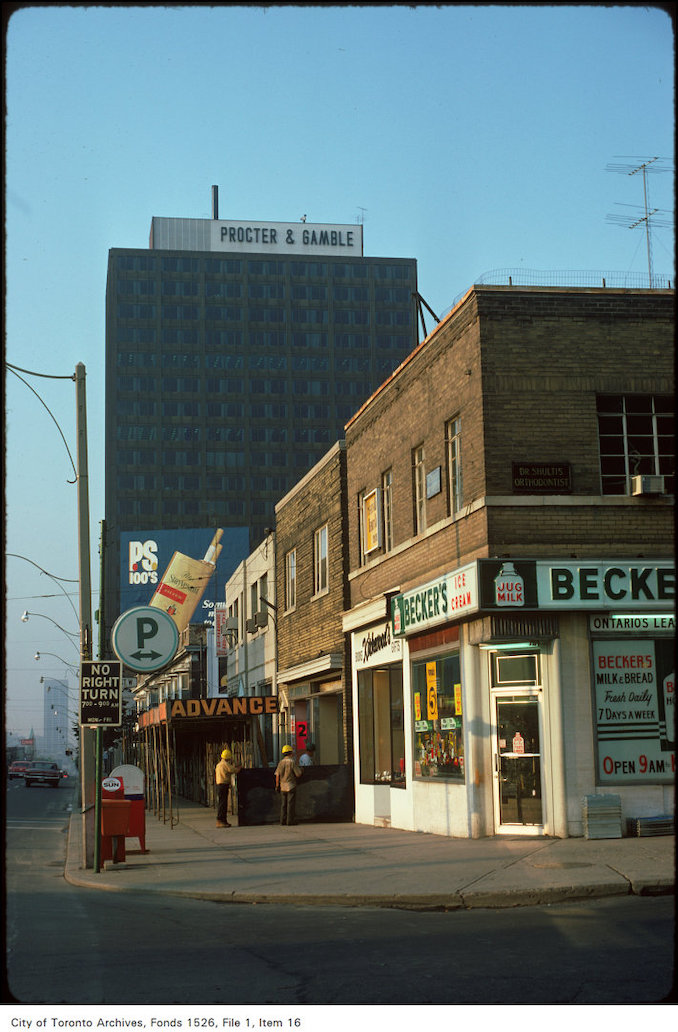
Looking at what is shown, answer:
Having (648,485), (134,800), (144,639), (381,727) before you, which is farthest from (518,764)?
(381,727)

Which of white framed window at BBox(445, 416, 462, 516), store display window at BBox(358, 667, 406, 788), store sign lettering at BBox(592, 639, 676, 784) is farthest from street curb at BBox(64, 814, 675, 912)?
store display window at BBox(358, 667, 406, 788)

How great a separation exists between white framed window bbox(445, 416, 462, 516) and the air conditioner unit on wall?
3.01 metres

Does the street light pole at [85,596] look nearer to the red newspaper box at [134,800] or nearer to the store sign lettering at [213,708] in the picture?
the red newspaper box at [134,800]

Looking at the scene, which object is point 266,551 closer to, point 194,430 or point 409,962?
point 409,962

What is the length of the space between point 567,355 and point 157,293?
128 m

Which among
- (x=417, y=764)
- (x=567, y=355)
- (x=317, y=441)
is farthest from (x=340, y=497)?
(x=317, y=441)

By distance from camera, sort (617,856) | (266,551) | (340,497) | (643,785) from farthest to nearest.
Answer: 1. (266,551)
2. (340,497)
3. (643,785)
4. (617,856)

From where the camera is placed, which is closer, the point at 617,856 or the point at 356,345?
the point at 617,856

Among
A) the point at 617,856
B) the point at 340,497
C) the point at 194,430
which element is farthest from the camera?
the point at 194,430

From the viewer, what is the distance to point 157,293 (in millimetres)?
142125

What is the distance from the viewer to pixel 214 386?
142m

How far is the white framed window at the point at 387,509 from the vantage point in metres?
24.5

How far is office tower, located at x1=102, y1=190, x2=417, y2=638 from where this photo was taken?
14100 cm

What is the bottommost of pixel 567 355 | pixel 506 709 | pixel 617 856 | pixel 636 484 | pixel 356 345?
pixel 617 856
